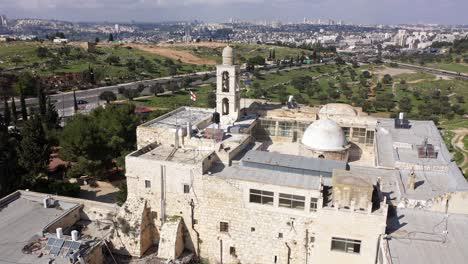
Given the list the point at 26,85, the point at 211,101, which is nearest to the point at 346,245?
the point at 211,101

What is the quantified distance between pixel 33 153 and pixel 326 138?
97.2 ft

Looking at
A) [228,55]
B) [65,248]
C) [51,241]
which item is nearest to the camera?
[65,248]

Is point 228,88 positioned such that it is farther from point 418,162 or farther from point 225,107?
point 418,162

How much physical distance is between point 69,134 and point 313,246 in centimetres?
2867

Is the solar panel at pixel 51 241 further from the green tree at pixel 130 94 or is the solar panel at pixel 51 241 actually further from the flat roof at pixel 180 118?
the green tree at pixel 130 94

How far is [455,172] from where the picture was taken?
27844 mm

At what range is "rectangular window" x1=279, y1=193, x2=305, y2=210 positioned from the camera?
84.7 ft

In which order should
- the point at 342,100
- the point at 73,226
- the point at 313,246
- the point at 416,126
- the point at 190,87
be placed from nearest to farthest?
the point at 313,246
the point at 73,226
the point at 416,126
the point at 342,100
the point at 190,87

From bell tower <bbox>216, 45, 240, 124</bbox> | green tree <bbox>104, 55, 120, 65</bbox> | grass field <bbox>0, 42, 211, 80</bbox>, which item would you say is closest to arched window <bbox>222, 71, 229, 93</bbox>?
bell tower <bbox>216, 45, 240, 124</bbox>

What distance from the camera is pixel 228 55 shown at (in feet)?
122

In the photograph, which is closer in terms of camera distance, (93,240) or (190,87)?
(93,240)

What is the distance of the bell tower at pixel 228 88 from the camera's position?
37125 mm

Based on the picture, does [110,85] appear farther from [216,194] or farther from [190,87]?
[216,194]

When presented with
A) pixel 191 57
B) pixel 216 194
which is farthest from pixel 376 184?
pixel 191 57
